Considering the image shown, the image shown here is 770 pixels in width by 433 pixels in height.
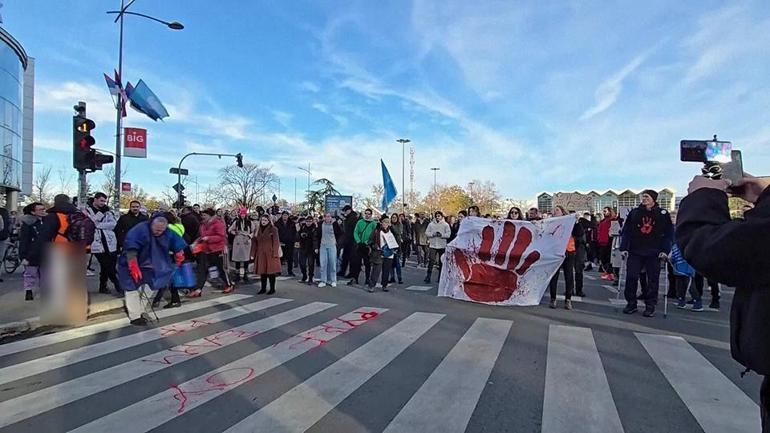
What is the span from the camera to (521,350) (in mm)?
6074

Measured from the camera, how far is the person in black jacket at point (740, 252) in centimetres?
173

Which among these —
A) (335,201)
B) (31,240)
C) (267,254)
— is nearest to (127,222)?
(31,240)

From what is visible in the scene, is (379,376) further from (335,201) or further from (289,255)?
(335,201)

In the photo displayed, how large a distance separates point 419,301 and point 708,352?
16.6 feet

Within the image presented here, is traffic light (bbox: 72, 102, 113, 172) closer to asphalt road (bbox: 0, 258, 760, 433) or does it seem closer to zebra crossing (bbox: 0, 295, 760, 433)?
asphalt road (bbox: 0, 258, 760, 433)

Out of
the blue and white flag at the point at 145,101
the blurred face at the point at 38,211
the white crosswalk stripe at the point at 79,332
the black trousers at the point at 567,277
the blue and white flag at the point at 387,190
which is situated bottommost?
the white crosswalk stripe at the point at 79,332

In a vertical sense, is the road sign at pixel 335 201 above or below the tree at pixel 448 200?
below

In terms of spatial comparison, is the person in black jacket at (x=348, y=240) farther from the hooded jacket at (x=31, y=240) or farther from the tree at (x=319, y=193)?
the tree at (x=319, y=193)

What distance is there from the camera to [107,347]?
616cm

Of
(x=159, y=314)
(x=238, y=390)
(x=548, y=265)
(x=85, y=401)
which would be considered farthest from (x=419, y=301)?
(x=85, y=401)

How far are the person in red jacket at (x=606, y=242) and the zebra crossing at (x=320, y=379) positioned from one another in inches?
314

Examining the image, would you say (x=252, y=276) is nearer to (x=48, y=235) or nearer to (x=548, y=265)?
(x=48, y=235)

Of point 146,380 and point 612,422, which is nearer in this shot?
point 612,422

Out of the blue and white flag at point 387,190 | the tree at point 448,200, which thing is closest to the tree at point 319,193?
the tree at point 448,200
